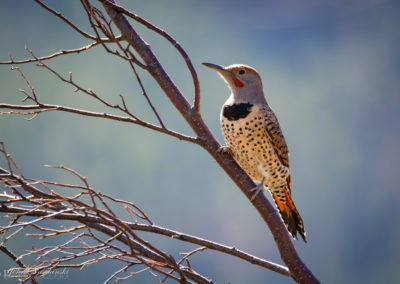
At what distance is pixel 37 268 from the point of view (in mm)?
1733

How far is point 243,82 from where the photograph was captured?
3.40m

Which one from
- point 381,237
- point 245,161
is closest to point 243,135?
point 245,161

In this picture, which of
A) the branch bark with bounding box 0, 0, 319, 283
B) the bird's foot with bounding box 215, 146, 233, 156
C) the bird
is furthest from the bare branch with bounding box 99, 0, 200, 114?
the bird

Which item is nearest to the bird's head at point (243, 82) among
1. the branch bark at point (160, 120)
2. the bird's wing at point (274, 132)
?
the bird's wing at point (274, 132)

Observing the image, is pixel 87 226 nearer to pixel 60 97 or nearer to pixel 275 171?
pixel 275 171

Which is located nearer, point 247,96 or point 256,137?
point 256,137

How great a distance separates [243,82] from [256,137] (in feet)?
1.48

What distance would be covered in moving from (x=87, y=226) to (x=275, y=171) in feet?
5.85

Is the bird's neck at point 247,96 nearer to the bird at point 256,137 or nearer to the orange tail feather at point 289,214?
the bird at point 256,137

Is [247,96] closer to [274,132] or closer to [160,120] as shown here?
[274,132]

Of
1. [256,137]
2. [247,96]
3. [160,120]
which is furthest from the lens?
[247,96]

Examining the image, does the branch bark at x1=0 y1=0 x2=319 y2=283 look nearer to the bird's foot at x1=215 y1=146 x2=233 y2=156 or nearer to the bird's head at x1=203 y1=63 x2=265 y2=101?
the bird's foot at x1=215 y1=146 x2=233 y2=156

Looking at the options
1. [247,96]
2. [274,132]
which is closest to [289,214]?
[274,132]

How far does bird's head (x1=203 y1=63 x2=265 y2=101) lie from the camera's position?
11.0 ft
